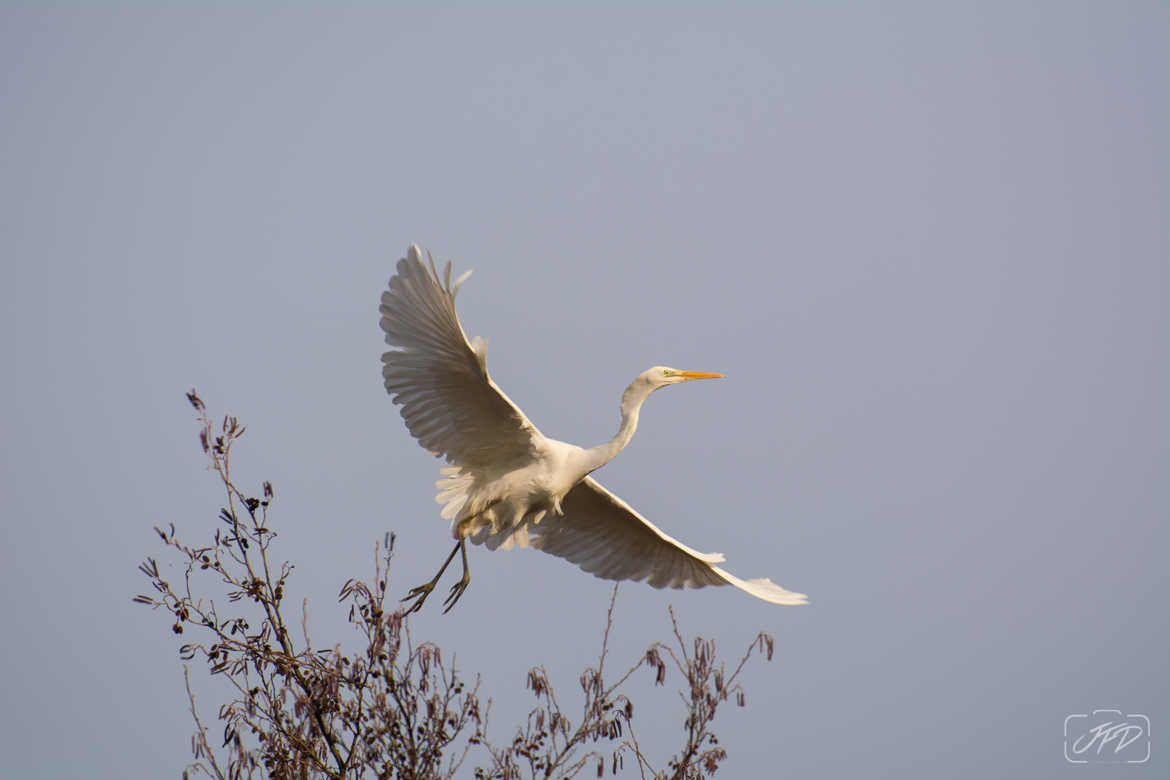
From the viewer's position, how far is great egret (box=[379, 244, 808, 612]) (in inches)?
295

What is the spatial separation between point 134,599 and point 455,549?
360 centimetres

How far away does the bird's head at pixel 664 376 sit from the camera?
8.77 m

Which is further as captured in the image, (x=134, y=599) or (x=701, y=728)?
(x=701, y=728)

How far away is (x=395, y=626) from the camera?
6.13 metres

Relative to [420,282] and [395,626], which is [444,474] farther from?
[395,626]

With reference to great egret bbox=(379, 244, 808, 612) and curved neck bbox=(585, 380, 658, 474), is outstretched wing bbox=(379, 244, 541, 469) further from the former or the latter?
curved neck bbox=(585, 380, 658, 474)

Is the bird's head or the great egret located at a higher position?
the bird's head

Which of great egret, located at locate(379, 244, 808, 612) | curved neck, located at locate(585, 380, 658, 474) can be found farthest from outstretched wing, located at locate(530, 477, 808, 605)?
curved neck, located at locate(585, 380, 658, 474)

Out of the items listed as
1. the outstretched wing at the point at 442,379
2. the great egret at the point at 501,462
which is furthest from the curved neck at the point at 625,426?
the outstretched wing at the point at 442,379

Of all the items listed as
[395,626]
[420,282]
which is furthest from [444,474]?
[395,626]

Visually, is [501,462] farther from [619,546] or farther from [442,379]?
[619,546]

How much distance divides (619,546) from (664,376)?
1686 mm

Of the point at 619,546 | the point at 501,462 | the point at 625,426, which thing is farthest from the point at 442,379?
the point at 619,546

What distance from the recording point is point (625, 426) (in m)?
8.71
